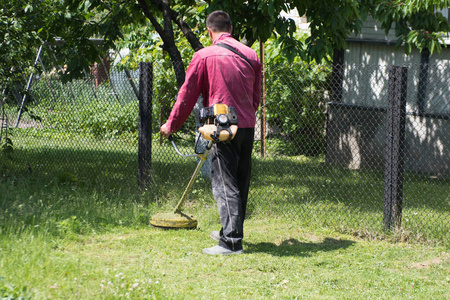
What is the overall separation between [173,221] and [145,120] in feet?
5.98

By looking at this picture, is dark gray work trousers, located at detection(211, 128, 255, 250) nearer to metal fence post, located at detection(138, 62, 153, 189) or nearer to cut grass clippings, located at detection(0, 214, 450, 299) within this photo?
cut grass clippings, located at detection(0, 214, 450, 299)

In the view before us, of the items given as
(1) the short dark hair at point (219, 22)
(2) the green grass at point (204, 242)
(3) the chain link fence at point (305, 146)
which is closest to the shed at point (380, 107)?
(3) the chain link fence at point (305, 146)

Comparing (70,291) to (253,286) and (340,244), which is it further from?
(340,244)

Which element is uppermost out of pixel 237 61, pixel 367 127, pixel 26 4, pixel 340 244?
pixel 26 4

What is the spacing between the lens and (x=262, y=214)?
677 cm

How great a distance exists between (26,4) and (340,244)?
5.60 m

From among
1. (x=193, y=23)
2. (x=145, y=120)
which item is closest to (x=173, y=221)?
(x=145, y=120)

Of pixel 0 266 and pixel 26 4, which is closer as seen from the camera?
pixel 0 266

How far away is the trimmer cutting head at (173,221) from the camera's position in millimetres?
5801

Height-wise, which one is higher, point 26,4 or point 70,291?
point 26,4

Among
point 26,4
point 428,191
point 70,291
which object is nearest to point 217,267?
point 70,291

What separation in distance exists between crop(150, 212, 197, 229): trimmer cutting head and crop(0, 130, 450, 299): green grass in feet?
0.28

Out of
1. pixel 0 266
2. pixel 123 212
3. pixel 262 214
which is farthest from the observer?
pixel 262 214

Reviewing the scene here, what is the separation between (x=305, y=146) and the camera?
12.4 m
